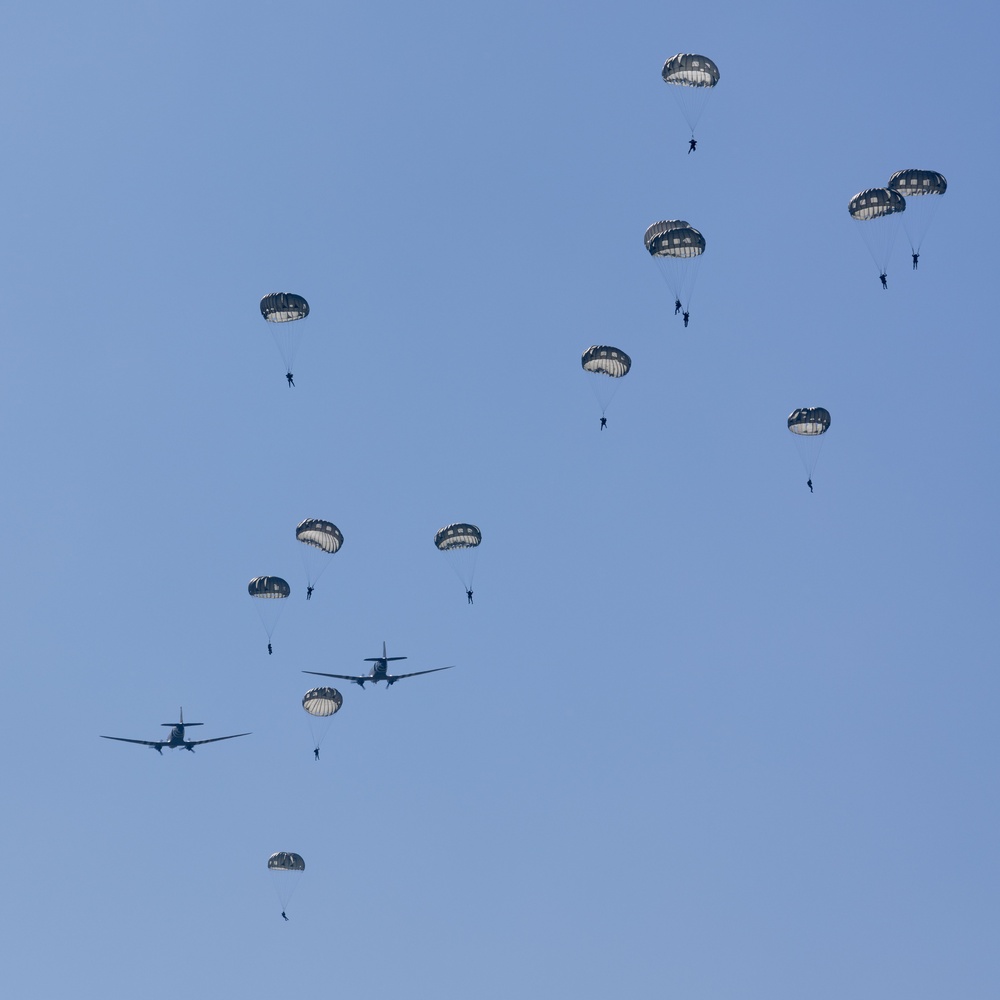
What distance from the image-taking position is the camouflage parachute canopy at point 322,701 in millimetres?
156000

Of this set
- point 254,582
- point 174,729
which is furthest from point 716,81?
point 174,729

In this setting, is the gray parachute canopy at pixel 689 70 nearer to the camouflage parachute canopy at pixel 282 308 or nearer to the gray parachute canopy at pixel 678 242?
the gray parachute canopy at pixel 678 242

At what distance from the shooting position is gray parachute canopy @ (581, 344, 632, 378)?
150 metres

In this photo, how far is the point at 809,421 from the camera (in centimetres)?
15188

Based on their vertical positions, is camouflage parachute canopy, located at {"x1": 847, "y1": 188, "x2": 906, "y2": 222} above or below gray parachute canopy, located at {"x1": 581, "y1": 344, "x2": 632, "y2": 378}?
above

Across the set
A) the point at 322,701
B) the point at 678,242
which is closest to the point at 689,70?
the point at 678,242

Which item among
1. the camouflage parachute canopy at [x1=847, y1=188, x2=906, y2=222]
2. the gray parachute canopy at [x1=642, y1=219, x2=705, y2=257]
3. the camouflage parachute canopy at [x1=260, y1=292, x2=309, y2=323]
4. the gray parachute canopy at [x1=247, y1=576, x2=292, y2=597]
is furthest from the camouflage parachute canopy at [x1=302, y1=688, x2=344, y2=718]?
the camouflage parachute canopy at [x1=847, y1=188, x2=906, y2=222]

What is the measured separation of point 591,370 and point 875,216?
65.3 ft

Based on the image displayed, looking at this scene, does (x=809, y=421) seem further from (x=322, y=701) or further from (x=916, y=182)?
(x=322, y=701)

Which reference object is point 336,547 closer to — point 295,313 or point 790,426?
point 295,313

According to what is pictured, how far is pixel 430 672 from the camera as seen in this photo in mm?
161000

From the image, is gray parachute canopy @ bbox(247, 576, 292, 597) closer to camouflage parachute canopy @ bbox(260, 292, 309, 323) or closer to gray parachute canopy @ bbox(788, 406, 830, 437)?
camouflage parachute canopy @ bbox(260, 292, 309, 323)

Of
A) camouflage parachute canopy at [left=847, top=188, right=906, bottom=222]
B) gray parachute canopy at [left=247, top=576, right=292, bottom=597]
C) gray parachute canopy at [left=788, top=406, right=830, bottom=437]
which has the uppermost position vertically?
camouflage parachute canopy at [left=847, top=188, right=906, bottom=222]

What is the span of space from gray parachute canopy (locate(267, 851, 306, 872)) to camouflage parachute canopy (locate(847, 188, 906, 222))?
55.4 meters
